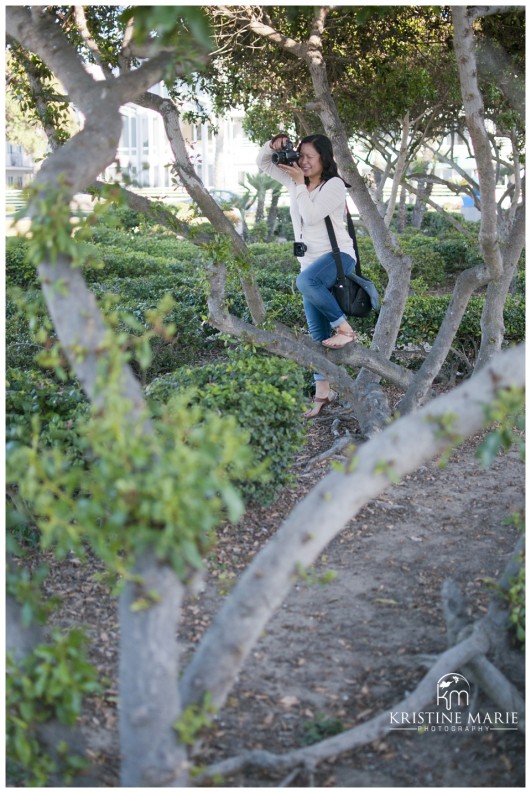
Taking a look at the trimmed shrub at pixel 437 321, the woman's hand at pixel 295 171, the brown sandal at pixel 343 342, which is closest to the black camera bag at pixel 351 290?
the brown sandal at pixel 343 342

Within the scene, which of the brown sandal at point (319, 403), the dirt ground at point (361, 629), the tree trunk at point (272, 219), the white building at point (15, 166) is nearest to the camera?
the dirt ground at point (361, 629)

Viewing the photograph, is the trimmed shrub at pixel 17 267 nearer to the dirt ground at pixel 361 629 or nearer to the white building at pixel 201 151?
the dirt ground at pixel 361 629

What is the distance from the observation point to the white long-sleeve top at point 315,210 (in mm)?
5129

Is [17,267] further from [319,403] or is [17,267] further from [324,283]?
[324,283]

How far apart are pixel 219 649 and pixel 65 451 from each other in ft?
6.93

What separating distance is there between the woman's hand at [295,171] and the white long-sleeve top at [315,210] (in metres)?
0.04

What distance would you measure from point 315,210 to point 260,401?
1387mm

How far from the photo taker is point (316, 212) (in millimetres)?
5191

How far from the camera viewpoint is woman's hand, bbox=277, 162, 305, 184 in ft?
17.2

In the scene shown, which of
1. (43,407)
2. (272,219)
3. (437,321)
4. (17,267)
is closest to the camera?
(43,407)

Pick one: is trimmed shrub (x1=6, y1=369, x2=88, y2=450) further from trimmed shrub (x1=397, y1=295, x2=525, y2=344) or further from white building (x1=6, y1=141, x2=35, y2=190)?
white building (x1=6, y1=141, x2=35, y2=190)

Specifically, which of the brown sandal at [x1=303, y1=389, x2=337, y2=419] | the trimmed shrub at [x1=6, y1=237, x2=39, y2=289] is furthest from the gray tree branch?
the trimmed shrub at [x1=6, y1=237, x2=39, y2=289]

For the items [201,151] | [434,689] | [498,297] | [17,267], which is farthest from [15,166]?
[434,689]

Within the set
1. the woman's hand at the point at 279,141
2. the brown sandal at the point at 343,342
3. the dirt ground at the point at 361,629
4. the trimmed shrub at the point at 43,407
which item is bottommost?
the dirt ground at the point at 361,629
